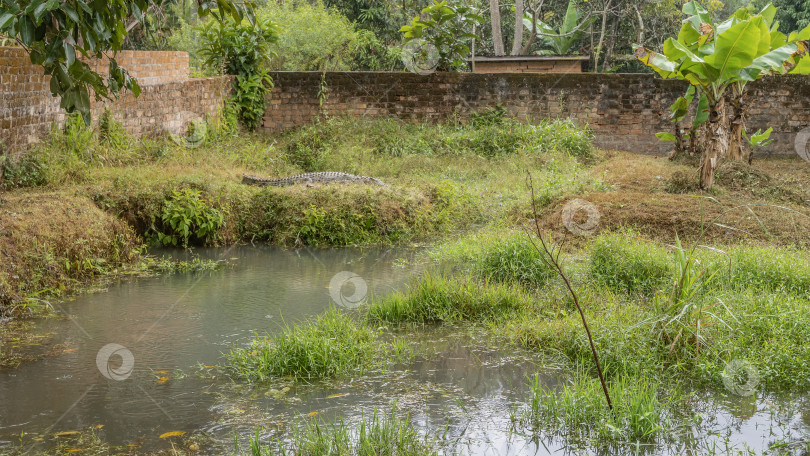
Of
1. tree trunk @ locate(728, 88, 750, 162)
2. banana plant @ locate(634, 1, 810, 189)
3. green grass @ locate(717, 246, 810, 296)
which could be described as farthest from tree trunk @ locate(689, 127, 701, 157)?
green grass @ locate(717, 246, 810, 296)

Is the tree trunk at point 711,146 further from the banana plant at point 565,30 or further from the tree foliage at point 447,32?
the banana plant at point 565,30

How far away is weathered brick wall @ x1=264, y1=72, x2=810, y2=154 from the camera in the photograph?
13.1 meters

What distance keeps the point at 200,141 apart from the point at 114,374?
23.7ft

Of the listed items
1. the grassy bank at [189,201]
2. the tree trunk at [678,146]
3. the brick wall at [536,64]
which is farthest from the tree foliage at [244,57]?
the tree trunk at [678,146]

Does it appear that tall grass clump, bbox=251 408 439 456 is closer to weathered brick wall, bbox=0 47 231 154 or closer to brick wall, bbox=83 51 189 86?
weathered brick wall, bbox=0 47 231 154

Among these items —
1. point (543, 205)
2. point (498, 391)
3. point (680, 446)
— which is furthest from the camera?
point (543, 205)

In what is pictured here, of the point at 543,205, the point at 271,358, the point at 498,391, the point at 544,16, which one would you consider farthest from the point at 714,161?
the point at 544,16

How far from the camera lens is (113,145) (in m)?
9.20

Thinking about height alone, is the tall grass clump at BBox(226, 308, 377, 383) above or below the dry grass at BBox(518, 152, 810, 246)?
below

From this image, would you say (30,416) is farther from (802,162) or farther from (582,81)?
(802,162)

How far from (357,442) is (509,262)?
9.63 ft

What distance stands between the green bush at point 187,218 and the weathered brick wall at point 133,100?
5.87 feet

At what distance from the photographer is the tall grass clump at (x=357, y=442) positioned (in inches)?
133

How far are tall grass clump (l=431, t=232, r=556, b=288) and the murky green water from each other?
41.0 inches
